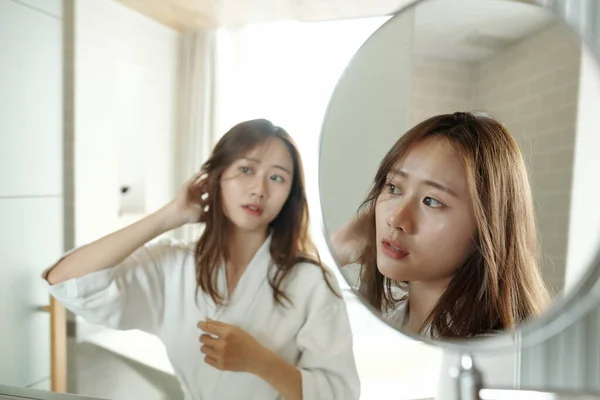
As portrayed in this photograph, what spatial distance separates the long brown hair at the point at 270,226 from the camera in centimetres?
58

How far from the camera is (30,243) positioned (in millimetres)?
683

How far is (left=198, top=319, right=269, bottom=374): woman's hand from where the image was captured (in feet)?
1.94

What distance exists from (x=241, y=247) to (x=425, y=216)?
227 millimetres

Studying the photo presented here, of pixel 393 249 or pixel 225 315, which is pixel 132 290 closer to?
pixel 225 315

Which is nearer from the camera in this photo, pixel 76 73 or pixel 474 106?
pixel 474 106

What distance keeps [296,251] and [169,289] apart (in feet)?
0.58

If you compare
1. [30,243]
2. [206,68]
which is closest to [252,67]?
[206,68]

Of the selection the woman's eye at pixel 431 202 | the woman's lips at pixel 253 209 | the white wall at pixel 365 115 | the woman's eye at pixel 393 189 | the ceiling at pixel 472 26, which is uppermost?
the ceiling at pixel 472 26

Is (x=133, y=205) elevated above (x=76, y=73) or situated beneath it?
situated beneath

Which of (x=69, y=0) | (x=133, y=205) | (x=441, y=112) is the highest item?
(x=69, y=0)

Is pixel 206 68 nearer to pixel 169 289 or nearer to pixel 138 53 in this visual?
pixel 138 53

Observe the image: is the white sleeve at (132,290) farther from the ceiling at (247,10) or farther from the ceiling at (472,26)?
the ceiling at (472,26)

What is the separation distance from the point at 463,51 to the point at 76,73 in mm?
501

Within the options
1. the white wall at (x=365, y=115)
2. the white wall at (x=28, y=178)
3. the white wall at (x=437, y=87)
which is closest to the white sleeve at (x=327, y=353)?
the white wall at (x=365, y=115)
